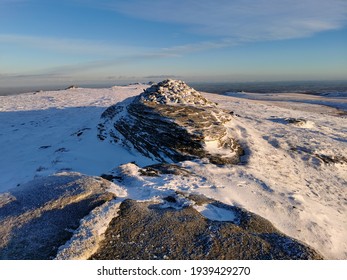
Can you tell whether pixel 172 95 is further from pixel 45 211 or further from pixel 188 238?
pixel 188 238

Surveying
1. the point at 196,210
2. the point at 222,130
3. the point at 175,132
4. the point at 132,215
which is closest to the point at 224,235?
the point at 196,210

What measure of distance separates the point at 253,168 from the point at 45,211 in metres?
6.62

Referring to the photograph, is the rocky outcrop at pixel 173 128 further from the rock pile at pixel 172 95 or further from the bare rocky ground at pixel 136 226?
the bare rocky ground at pixel 136 226

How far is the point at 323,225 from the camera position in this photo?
6.80 m

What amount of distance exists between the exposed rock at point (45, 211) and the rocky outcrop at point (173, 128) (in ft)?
13.4

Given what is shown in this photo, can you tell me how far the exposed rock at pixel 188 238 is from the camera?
4500 millimetres

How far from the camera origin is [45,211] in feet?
17.9

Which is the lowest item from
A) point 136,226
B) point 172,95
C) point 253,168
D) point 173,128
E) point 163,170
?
point 253,168

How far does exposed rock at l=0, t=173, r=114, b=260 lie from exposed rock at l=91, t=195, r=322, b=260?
70 centimetres

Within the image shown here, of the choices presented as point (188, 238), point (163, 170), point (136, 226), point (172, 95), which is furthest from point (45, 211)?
point (172, 95)

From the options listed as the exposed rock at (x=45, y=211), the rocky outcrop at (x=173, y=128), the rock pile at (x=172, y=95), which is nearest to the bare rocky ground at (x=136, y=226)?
the exposed rock at (x=45, y=211)

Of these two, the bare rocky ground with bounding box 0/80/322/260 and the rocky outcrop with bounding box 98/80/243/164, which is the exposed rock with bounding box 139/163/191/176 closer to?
the bare rocky ground with bounding box 0/80/322/260

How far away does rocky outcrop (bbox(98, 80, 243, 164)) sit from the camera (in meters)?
10.3

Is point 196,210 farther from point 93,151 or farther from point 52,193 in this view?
point 93,151
